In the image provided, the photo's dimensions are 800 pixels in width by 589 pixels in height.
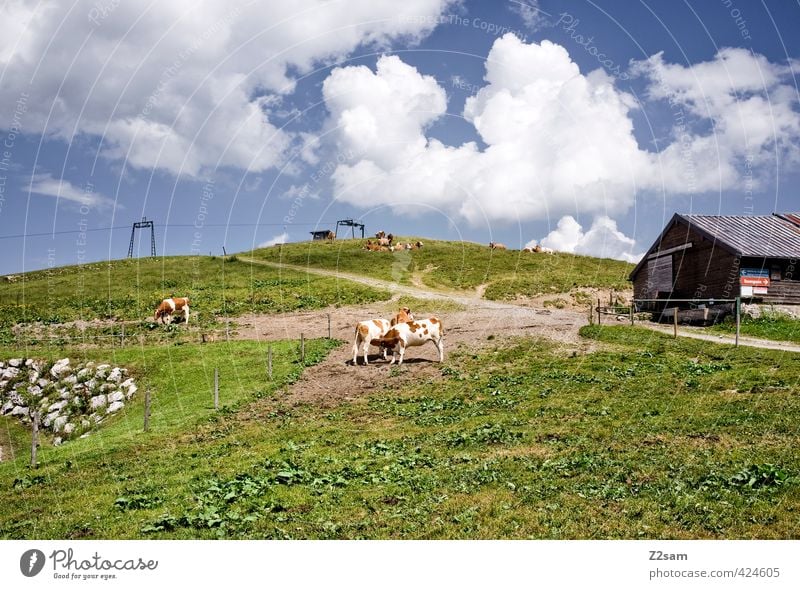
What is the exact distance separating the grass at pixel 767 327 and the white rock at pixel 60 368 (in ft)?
140

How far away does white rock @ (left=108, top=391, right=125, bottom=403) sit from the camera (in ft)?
93.4

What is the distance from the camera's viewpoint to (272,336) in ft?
135

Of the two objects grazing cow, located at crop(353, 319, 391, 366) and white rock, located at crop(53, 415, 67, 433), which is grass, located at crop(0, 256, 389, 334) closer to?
white rock, located at crop(53, 415, 67, 433)

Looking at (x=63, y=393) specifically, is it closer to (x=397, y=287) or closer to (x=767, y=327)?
(x=397, y=287)

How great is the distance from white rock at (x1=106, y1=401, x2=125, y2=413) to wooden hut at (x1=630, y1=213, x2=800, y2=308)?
38.6 m

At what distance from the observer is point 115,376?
31.2 m

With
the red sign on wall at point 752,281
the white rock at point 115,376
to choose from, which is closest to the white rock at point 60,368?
the white rock at point 115,376

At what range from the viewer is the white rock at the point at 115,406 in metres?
27.5

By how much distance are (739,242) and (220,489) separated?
41888 millimetres

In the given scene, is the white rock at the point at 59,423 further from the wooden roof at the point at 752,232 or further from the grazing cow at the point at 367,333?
the wooden roof at the point at 752,232

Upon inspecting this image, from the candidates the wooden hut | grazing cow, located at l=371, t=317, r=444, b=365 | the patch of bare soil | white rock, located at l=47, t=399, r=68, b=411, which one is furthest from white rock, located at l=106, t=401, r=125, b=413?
the wooden hut

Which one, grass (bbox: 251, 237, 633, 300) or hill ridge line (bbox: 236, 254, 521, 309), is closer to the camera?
hill ridge line (bbox: 236, 254, 521, 309)

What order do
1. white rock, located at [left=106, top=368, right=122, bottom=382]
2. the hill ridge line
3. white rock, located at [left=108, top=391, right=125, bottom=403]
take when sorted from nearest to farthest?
white rock, located at [left=108, top=391, right=125, bottom=403] < white rock, located at [left=106, top=368, right=122, bottom=382] < the hill ridge line
